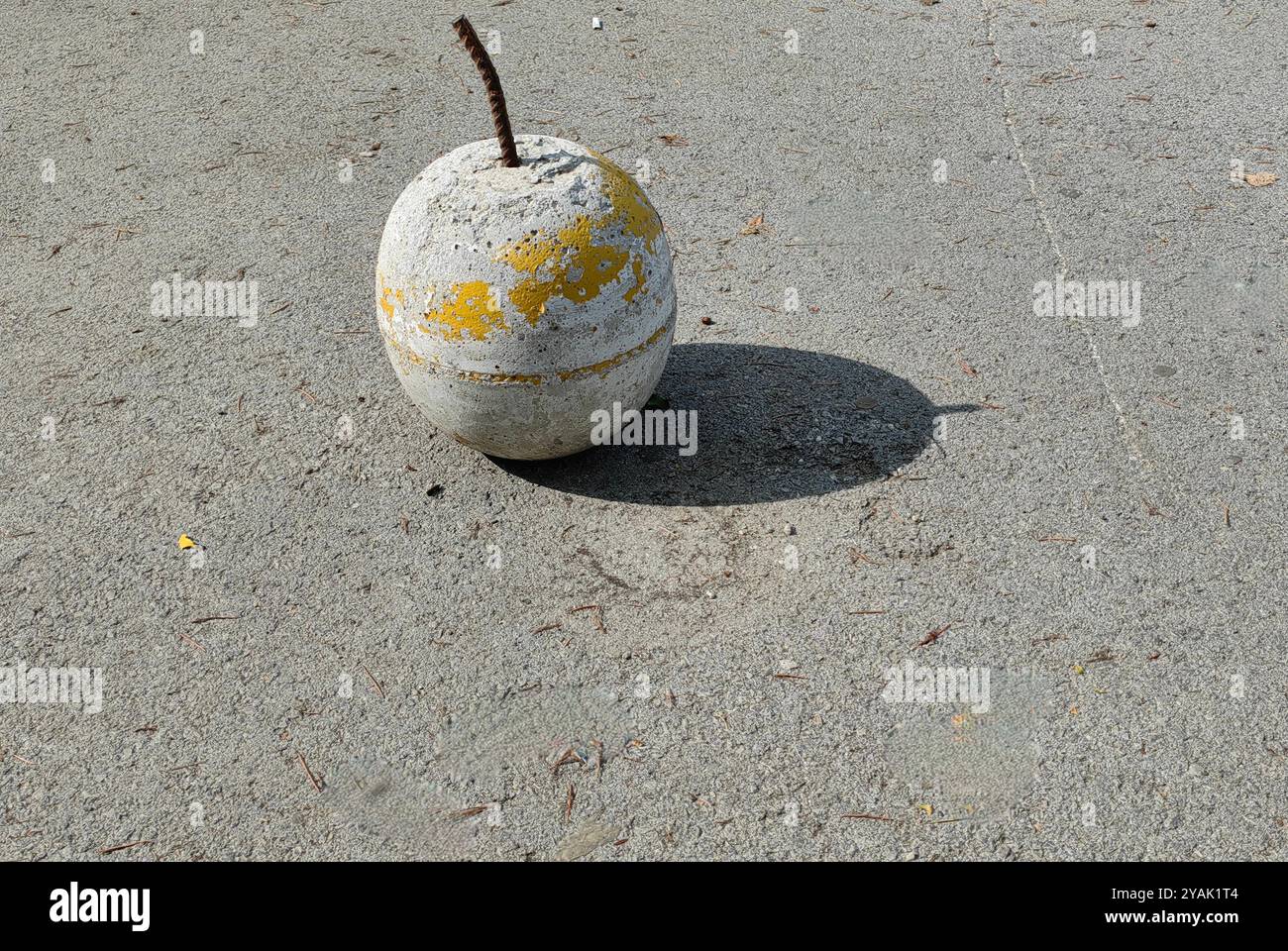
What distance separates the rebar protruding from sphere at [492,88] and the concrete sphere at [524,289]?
68 millimetres

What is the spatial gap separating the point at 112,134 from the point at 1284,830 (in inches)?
346

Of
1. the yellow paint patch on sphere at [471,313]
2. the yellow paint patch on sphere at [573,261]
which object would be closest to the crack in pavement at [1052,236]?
the yellow paint patch on sphere at [573,261]

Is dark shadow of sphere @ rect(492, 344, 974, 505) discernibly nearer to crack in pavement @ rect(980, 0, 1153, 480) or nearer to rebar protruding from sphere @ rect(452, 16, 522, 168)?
crack in pavement @ rect(980, 0, 1153, 480)

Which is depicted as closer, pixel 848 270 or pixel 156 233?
pixel 848 270

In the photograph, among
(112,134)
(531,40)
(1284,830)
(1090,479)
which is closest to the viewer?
(1284,830)

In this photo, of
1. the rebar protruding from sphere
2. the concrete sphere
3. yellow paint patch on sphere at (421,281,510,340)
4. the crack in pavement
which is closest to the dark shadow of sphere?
the concrete sphere

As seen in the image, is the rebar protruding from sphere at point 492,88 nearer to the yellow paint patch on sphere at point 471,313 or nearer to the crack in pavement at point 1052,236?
the yellow paint patch on sphere at point 471,313

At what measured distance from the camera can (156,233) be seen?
26.2ft

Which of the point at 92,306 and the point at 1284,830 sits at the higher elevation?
the point at 1284,830

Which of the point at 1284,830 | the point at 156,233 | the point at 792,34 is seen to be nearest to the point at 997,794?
the point at 1284,830

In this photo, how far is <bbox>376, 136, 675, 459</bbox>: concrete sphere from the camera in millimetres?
5090

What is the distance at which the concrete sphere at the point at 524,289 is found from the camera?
5.09 m

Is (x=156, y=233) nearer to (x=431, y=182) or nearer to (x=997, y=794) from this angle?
(x=431, y=182)

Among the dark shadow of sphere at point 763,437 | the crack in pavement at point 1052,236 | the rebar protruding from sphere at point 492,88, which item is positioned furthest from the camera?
the crack in pavement at point 1052,236
